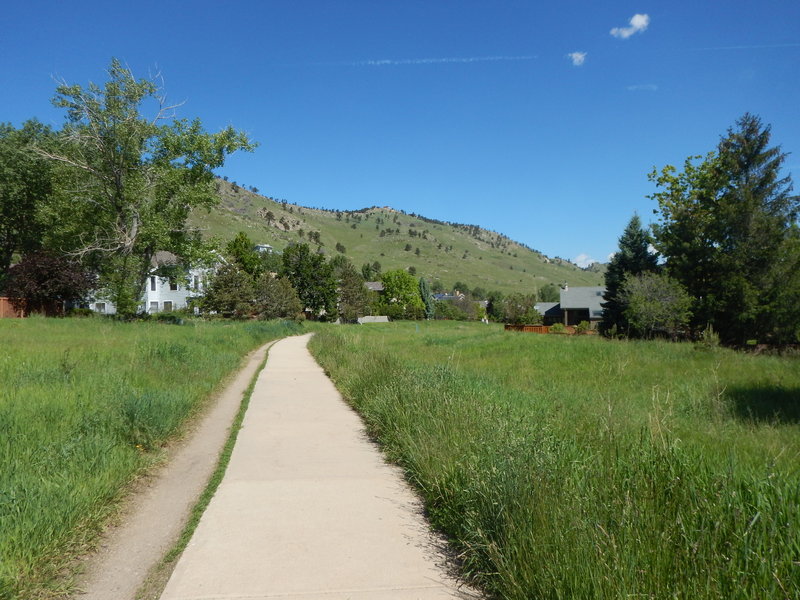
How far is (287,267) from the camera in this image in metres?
70.3

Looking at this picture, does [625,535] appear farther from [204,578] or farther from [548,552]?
[204,578]

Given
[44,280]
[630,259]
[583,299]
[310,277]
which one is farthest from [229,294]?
[583,299]

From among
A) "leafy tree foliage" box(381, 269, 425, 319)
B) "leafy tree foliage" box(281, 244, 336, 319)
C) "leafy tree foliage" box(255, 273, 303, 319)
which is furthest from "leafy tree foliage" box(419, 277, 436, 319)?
"leafy tree foliage" box(255, 273, 303, 319)

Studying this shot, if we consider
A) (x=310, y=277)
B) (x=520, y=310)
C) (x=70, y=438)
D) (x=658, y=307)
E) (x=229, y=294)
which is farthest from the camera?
(x=520, y=310)

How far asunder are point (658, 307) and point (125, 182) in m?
34.5

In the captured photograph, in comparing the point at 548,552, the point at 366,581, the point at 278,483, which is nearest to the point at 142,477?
the point at 278,483

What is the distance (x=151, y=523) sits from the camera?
4.58 meters

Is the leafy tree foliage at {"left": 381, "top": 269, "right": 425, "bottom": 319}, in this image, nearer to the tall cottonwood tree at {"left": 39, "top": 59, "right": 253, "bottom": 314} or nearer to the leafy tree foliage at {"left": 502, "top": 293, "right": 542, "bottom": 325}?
the leafy tree foliage at {"left": 502, "top": 293, "right": 542, "bottom": 325}

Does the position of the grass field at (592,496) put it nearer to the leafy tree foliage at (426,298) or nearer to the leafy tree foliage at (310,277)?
the leafy tree foliage at (310,277)

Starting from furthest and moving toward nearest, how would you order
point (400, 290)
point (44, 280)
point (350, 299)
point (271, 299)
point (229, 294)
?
point (400, 290)
point (350, 299)
point (271, 299)
point (229, 294)
point (44, 280)

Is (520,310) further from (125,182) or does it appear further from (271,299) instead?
(125,182)

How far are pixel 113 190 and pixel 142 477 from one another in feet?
106

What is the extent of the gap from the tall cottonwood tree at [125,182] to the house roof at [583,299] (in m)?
44.5

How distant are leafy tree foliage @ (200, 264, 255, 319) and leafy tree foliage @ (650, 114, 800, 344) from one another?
37878mm
